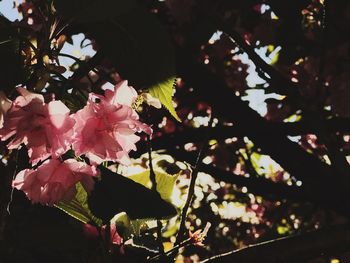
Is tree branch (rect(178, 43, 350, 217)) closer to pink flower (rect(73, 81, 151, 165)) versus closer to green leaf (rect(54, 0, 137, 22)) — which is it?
pink flower (rect(73, 81, 151, 165))

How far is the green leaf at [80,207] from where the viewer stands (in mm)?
1145

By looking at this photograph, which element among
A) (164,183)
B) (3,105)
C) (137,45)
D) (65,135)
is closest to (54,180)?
(65,135)

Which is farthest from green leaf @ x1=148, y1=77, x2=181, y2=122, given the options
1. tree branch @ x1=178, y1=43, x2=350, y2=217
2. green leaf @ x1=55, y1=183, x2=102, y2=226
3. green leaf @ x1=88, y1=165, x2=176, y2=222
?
tree branch @ x1=178, y1=43, x2=350, y2=217

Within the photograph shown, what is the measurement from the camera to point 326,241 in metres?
0.88

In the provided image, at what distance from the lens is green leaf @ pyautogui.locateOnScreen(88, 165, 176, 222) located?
1.04m

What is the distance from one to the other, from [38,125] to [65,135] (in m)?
0.05

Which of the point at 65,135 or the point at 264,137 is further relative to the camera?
the point at 264,137

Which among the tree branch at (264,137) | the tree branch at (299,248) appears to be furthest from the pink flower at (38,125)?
the tree branch at (264,137)

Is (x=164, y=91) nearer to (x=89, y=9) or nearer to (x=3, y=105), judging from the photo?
(x=89, y=9)

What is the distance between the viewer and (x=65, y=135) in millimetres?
902

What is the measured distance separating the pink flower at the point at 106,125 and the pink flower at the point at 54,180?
37mm

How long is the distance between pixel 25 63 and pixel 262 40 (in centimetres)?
252

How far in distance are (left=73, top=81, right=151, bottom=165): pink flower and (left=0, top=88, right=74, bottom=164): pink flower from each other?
3cm

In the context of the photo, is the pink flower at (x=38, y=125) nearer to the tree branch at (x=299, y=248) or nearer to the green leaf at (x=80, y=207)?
the green leaf at (x=80, y=207)
